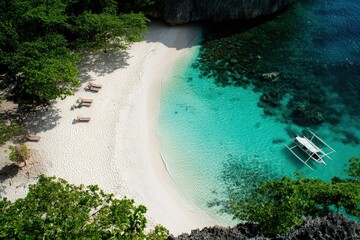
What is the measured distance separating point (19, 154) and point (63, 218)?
11.5 m

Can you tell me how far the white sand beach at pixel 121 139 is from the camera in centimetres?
3294

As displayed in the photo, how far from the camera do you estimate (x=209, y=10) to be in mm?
50688

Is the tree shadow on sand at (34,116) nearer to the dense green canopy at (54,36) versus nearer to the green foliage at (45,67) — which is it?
the dense green canopy at (54,36)

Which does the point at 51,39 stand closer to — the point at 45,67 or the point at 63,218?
the point at 45,67

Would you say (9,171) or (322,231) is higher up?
(322,231)

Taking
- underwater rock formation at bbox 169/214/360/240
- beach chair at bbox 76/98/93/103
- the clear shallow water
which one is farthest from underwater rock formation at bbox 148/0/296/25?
underwater rock formation at bbox 169/214/360/240

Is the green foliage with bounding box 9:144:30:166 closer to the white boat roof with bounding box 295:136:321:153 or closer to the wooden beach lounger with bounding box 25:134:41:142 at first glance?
the wooden beach lounger with bounding box 25:134:41:142

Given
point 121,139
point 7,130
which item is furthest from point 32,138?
point 121,139

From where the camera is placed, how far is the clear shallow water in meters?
35.5

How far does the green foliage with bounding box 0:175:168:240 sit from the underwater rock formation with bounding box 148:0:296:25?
30.3 metres

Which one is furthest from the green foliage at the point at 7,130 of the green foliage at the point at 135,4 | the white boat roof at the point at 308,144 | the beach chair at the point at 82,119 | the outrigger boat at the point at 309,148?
the white boat roof at the point at 308,144

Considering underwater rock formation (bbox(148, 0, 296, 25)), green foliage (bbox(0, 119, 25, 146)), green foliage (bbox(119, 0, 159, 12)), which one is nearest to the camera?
green foliage (bbox(0, 119, 25, 146))

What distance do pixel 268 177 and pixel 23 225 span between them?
2168 cm

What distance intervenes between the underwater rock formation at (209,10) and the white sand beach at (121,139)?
5.57 m
